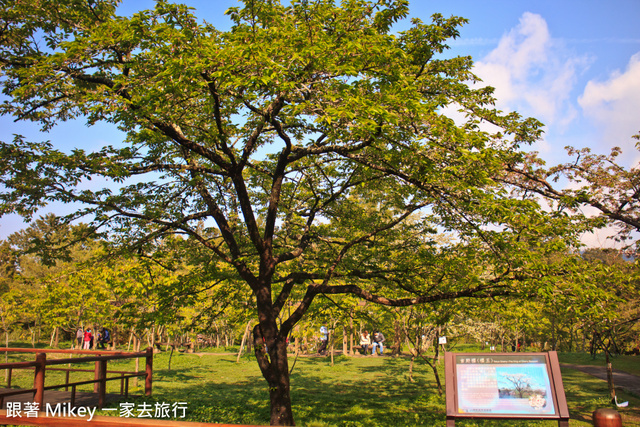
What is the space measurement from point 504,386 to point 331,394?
10.0 metres

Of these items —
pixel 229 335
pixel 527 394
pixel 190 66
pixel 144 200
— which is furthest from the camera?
pixel 229 335

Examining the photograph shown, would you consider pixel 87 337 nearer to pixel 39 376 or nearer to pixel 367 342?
pixel 367 342

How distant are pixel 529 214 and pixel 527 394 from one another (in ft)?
10.4

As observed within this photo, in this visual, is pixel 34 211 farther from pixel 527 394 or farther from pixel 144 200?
pixel 527 394

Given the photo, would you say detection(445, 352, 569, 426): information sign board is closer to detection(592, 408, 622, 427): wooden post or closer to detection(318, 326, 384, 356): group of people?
detection(592, 408, 622, 427): wooden post

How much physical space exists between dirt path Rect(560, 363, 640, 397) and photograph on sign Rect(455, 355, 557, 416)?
12.9m

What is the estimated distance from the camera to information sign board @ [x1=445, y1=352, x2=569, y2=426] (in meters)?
5.56

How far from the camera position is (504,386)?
5730 millimetres

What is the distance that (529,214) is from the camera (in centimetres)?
745

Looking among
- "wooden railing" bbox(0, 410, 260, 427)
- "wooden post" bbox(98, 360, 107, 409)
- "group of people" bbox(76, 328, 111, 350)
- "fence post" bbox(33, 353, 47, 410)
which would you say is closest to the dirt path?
"wooden post" bbox(98, 360, 107, 409)

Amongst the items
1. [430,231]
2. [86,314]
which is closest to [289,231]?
[430,231]

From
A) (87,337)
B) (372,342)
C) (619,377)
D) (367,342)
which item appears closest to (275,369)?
(619,377)

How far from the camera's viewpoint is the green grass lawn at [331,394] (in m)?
10.3

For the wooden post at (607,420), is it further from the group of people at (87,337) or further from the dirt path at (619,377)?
the group of people at (87,337)
